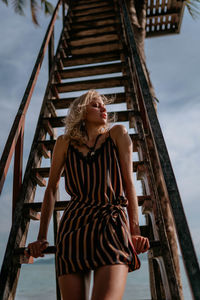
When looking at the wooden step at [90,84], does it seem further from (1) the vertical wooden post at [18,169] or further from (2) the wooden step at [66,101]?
(1) the vertical wooden post at [18,169]

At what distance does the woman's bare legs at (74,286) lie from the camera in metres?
1.34

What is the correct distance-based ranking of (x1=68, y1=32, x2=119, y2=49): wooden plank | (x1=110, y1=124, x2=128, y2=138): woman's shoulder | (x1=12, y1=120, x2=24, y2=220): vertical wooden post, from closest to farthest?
(x1=110, y1=124, x2=128, y2=138): woman's shoulder < (x1=12, y1=120, x2=24, y2=220): vertical wooden post < (x1=68, y1=32, x2=119, y2=49): wooden plank

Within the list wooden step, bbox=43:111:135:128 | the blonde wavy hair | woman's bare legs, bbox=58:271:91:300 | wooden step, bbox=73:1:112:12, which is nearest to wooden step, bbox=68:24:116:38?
wooden step, bbox=73:1:112:12

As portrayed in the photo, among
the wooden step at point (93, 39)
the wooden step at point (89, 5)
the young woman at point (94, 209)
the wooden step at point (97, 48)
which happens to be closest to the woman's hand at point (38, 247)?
the young woman at point (94, 209)

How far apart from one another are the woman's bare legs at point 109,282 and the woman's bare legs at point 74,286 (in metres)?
0.09

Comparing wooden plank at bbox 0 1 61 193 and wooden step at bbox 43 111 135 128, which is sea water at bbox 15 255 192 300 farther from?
wooden step at bbox 43 111 135 128

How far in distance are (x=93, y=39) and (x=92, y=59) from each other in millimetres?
1036

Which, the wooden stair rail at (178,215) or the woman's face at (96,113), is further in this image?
the woman's face at (96,113)

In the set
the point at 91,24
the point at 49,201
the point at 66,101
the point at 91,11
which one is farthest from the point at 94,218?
the point at 91,11

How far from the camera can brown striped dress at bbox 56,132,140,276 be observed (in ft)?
4.56

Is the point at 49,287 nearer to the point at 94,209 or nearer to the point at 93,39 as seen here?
the point at 94,209

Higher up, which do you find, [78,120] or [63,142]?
[78,120]

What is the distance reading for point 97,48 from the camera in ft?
17.6

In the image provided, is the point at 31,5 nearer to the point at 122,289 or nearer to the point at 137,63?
the point at 137,63
